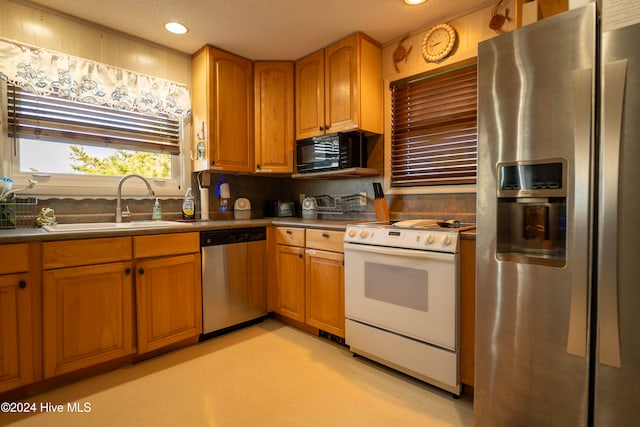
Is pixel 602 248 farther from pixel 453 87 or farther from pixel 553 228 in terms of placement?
pixel 453 87

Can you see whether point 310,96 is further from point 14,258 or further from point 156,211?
point 14,258

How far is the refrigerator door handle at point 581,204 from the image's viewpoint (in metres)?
1.14

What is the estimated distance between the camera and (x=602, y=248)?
3.65ft

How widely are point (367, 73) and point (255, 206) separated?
1.71m

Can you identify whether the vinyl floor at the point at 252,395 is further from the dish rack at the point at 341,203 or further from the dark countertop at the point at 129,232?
the dish rack at the point at 341,203

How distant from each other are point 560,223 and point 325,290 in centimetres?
156

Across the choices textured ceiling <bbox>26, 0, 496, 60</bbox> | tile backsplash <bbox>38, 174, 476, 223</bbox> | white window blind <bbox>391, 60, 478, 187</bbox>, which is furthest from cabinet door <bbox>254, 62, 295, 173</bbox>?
white window blind <bbox>391, 60, 478, 187</bbox>

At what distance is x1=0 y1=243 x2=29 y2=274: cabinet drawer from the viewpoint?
5.33 ft

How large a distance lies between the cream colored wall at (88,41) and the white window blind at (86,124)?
35 centimetres

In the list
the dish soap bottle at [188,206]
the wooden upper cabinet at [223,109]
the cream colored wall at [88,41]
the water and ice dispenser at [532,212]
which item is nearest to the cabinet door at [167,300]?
the dish soap bottle at [188,206]

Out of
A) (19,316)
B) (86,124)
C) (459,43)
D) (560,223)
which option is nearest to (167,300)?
(19,316)

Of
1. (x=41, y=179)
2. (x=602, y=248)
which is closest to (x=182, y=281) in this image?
(x=41, y=179)

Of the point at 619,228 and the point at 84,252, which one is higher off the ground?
the point at 619,228

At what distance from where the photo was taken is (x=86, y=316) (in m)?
1.88
